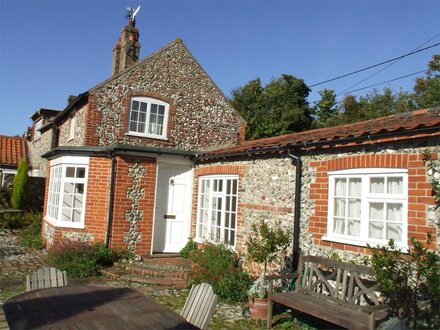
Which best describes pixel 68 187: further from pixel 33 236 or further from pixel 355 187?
pixel 355 187

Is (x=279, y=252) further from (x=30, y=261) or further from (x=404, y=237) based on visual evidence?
(x=30, y=261)

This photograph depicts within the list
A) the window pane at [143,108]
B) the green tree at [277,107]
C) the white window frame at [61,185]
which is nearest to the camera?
the white window frame at [61,185]

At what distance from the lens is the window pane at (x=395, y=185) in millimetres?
6027

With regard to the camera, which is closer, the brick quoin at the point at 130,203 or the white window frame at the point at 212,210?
the white window frame at the point at 212,210

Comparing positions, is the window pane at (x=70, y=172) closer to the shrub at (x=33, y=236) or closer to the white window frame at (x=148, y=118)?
the white window frame at (x=148, y=118)

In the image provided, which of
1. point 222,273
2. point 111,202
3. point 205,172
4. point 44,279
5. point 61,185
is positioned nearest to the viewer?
point 44,279

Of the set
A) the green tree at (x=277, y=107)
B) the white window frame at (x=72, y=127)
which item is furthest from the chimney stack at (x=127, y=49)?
the green tree at (x=277, y=107)

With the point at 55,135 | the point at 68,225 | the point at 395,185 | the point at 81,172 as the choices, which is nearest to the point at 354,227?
the point at 395,185

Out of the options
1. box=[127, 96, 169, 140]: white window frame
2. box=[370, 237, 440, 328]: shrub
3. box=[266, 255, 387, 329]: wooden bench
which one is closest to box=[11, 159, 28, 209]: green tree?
box=[127, 96, 169, 140]: white window frame

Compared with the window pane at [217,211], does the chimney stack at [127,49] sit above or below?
above

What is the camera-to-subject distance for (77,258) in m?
9.53

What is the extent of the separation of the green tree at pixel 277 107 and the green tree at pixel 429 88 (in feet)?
26.7

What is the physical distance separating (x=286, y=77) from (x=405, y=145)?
25.6 m

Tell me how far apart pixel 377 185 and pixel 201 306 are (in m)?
3.72
